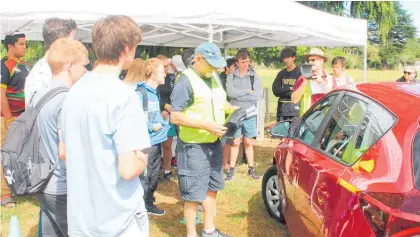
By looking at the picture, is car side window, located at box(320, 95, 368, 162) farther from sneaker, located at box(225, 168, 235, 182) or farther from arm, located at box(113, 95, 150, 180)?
sneaker, located at box(225, 168, 235, 182)

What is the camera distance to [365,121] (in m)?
2.41

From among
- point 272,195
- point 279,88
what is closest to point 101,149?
point 272,195

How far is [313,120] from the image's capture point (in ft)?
11.1

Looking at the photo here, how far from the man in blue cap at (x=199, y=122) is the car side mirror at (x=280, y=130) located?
49cm

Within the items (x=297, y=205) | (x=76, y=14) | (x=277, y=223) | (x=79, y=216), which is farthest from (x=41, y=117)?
(x=277, y=223)

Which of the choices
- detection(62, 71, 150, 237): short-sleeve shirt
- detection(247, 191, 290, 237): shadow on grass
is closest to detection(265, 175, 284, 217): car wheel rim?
detection(247, 191, 290, 237): shadow on grass

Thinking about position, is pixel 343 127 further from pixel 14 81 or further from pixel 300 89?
pixel 14 81

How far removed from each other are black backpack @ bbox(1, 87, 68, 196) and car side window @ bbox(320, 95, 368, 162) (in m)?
1.65

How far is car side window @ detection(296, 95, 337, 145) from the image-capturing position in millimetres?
3170

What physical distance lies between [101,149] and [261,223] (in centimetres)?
311

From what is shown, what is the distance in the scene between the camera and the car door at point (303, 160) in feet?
8.59

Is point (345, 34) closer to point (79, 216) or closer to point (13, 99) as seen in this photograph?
point (13, 99)

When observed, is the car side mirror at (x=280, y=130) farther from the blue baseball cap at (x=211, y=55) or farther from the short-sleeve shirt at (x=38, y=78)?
the short-sleeve shirt at (x=38, y=78)

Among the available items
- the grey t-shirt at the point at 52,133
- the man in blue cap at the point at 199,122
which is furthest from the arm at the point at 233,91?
the grey t-shirt at the point at 52,133
